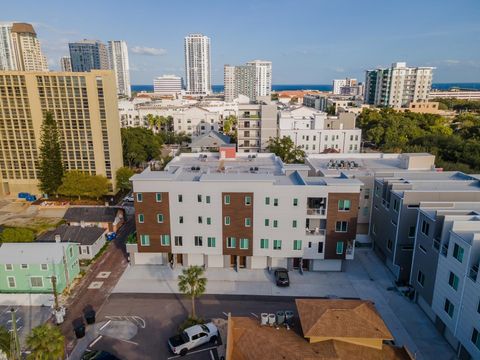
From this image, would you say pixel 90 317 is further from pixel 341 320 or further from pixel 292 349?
pixel 341 320

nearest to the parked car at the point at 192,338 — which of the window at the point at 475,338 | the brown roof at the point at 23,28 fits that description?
the window at the point at 475,338

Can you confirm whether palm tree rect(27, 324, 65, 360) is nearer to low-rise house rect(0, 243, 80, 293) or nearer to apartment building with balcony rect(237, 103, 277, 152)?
low-rise house rect(0, 243, 80, 293)

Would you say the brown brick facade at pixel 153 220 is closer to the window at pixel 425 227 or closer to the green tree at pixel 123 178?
the window at pixel 425 227

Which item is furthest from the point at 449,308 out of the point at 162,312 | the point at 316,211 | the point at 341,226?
the point at 162,312

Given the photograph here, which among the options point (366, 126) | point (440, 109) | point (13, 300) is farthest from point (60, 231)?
point (440, 109)

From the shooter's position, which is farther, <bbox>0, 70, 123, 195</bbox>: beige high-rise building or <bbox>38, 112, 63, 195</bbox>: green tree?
<bbox>38, 112, 63, 195</bbox>: green tree

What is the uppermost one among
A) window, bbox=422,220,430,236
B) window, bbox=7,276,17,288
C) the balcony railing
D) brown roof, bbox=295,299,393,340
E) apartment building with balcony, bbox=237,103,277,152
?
apartment building with balcony, bbox=237,103,277,152

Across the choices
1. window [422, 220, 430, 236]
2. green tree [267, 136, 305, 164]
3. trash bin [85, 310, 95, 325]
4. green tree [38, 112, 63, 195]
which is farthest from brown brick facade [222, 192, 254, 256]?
green tree [38, 112, 63, 195]
